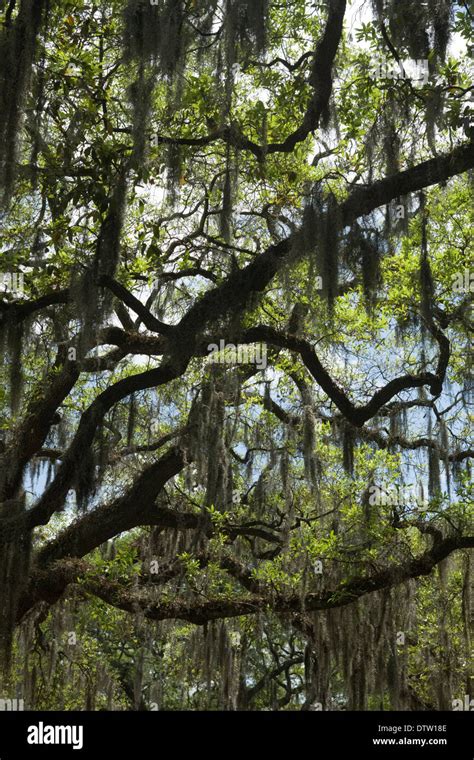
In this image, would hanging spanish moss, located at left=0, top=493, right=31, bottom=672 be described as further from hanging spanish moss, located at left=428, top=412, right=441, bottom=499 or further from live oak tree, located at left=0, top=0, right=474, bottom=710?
hanging spanish moss, located at left=428, top=412, right=441, bottom=499

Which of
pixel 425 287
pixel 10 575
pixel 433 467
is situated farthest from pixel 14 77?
pixel 433 467

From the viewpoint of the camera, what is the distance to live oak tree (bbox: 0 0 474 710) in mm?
7637

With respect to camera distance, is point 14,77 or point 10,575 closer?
point 14,77

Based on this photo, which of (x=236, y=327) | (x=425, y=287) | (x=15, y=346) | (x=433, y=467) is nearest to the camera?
(x=236, y=327)

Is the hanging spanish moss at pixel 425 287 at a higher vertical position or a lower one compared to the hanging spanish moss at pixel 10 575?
higher

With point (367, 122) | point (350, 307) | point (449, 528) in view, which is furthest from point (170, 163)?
point (449, 528)

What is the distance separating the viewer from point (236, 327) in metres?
7.86

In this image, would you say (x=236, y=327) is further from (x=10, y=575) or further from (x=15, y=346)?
(x=10, y=575)

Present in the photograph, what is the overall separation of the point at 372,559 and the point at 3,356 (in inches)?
162

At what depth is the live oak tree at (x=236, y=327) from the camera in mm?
7637

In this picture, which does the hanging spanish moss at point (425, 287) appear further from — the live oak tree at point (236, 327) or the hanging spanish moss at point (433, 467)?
the hanging spanish moss at point (433, 467)

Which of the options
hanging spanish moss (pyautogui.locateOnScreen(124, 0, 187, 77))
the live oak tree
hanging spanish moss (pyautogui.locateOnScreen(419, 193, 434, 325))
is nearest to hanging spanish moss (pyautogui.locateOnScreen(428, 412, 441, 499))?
the live oak tree

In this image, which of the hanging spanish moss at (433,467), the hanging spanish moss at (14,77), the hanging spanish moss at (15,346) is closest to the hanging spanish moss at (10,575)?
the hanging spanish moss at (15,346)
